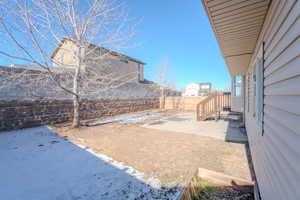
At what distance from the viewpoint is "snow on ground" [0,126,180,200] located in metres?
2.01

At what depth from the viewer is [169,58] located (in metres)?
19.7

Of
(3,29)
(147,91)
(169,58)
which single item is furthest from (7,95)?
(169,58)

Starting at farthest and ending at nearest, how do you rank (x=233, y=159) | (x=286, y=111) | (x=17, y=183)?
(x=233, y=159), (x=17, y=183), (x=286, y=111)

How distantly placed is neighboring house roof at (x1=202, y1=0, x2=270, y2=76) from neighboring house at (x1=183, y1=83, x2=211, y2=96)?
16.6m

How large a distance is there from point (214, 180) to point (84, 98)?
25.1ft

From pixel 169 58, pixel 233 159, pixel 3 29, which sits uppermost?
pixel 169 58

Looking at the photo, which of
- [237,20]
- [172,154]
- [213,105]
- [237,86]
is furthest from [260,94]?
[213,105]

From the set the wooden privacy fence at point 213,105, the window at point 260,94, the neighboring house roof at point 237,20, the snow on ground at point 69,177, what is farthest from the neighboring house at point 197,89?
the snow on ground at point 69,177

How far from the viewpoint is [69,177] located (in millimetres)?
2430

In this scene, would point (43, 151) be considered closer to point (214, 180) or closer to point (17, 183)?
point (17, 183)

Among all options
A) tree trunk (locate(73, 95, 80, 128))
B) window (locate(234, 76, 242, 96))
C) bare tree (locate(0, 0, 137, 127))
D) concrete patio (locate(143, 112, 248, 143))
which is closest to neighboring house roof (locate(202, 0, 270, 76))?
concrete patio (locate(143, 112, 248, 143))

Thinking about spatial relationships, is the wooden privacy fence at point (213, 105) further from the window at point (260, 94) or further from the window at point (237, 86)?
the window at point (260, 94)

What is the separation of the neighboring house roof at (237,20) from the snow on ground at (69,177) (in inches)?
104

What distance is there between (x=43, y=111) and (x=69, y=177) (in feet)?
17.4
